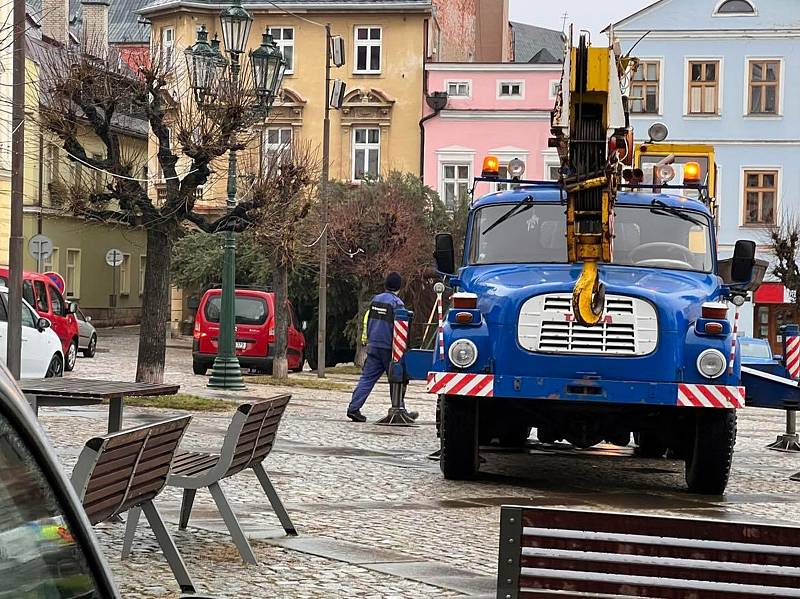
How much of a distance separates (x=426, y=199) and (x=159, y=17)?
16.2 metres

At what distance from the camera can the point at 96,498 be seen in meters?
6.95

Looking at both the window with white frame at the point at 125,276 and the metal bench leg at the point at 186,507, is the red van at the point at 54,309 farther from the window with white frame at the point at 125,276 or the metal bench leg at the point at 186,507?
the window with white frame at the point at 125,276

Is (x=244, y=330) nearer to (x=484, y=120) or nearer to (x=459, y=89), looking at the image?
(x=484, y=120)

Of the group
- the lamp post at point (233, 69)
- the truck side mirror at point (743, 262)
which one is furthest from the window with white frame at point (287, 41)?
the truck side mirror at point (743, 262)

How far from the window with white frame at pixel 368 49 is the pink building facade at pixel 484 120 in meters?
2.07

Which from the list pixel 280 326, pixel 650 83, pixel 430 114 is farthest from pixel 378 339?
pixel 430 114

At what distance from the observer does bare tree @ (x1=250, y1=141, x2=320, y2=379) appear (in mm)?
26703

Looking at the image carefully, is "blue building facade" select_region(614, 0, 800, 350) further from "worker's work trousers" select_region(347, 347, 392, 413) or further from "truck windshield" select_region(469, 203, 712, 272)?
"truck windshield" select_region(469, 203, 712, 272)

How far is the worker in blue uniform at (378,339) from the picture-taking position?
827 inches

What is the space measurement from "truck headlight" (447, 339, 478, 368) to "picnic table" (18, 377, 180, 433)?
282 cm

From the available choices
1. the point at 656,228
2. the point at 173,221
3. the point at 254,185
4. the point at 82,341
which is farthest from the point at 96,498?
the point at 82,341

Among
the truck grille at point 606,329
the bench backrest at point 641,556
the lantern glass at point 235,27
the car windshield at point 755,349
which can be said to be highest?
the lantern glass at point 235,27

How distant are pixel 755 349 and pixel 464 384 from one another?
76.7 ft

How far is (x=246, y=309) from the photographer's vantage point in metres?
34.8
